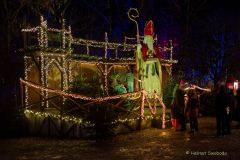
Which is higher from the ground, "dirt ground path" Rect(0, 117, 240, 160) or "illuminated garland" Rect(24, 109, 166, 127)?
"illuminated garland" Rect(24, 109, 166, 127)

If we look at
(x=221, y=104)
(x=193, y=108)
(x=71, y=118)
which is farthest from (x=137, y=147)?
(x=71, y=118)

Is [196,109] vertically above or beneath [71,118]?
above

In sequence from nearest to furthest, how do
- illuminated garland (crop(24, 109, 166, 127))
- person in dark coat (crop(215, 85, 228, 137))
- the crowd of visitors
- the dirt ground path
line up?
the dirt ground path
person in dark coat (crop(215, 85, 228, 137))
the crowd of visitors
illuminated garland (crop(24, 109, 166, 127))

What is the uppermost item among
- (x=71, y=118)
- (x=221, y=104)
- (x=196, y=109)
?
(x=221, y=104)

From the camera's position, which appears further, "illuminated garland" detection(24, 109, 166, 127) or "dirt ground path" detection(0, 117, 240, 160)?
"illuminated garland" detection(24, 109, 166, 127)

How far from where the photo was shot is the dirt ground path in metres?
11.9

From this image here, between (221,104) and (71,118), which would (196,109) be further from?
(71,118)

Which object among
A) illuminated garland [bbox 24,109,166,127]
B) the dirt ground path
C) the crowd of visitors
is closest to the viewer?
the dirt ground path

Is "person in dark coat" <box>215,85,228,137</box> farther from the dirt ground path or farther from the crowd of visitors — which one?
the dirt ground path

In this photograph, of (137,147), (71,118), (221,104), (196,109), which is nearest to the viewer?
(137,147)

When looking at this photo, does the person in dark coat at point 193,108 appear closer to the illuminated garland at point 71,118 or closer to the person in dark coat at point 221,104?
the person in dark coat at point 221,104

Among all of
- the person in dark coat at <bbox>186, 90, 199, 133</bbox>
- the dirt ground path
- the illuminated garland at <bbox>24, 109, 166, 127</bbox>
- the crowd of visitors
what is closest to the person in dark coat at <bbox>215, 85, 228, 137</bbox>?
the crowd of visitors

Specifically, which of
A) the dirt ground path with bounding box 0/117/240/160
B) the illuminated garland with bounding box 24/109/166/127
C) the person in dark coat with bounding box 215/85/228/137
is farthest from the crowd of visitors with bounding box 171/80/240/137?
the illuminated garland with bounding box 24/109/166/127

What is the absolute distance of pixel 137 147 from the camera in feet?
43.5
